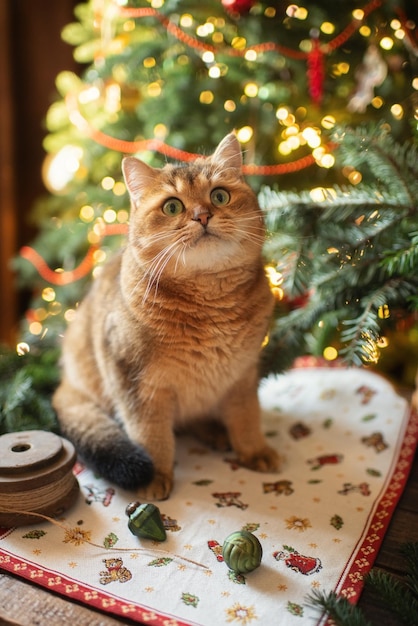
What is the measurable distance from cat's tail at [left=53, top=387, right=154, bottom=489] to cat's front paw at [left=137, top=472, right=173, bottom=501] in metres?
0.02

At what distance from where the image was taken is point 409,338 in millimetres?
2119

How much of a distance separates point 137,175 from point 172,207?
0.13 m

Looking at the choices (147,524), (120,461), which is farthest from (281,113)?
(147,524)

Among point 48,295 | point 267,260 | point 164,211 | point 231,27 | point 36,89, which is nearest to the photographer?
point 164,211

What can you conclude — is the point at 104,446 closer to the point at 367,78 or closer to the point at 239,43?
the point at 239,43

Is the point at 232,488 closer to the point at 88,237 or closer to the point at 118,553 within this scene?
the point at 118,553

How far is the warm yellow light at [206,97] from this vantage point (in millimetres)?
1863

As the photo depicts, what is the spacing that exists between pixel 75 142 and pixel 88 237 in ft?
1.19

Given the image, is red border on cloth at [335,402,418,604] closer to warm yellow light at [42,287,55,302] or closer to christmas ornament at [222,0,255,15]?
christmas ornament at [222,0,255,15]

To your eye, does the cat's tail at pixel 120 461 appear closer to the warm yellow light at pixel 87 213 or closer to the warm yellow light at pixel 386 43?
the warm yellow light at pixel 87 213

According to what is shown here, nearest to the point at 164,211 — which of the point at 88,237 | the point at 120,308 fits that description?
the point at 120,308

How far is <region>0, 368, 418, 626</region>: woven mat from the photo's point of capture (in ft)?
3.25

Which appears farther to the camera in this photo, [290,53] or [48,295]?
[48,295]

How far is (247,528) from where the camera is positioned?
119cm
